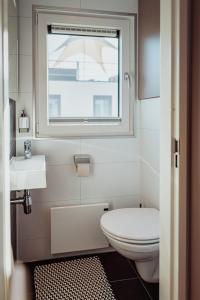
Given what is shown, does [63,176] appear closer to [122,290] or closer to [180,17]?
[122,290]

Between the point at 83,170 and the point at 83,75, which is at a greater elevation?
the point at 83,75

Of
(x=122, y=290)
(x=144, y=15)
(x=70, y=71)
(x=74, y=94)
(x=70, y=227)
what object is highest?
(x=144, y=15)

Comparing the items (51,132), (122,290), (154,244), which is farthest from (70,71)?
(122,290)

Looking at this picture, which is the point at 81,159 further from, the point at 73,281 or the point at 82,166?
the point at 73,281

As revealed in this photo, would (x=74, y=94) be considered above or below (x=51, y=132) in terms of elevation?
above

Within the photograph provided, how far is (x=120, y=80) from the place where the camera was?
7.52 ft

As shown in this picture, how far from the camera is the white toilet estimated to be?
1.54 m

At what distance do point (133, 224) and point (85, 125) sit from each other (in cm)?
89

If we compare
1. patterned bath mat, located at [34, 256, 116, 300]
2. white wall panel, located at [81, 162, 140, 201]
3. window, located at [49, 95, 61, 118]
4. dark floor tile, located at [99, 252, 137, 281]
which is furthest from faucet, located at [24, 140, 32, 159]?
dark floor tile, located at [99, 252, 137, 281]

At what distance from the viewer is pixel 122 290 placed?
181 cm

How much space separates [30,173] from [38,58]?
3.24ft

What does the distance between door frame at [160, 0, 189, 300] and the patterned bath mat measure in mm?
769

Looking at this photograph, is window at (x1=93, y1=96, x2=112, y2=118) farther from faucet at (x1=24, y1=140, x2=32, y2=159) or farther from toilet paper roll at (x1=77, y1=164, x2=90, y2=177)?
faucet at (x1=24, y1=140, x2=32, y2=159)

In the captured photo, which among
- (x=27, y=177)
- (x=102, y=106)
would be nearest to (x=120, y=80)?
(x=102, y=106)
